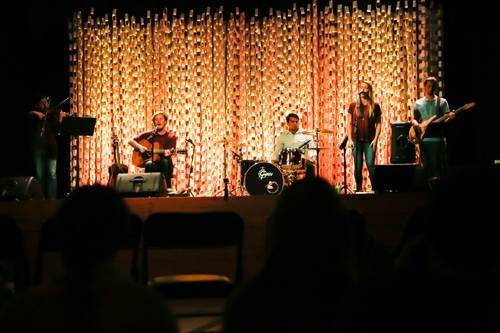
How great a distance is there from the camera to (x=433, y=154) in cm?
838

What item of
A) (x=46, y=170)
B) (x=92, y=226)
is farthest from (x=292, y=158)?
(x=92, y=226)

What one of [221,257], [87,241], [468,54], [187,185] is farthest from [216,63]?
[87,241]

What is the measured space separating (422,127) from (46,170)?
447 cm

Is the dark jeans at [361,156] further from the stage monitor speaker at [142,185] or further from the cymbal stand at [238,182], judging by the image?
the stage monitor speaker at [142,185]

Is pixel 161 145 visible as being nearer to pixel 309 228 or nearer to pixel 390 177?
pixel 390 177

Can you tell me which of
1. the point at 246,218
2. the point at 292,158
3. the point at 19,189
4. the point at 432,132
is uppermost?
the point at 432,132

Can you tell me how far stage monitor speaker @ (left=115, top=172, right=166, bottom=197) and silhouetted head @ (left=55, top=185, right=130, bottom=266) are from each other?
20.9 ft

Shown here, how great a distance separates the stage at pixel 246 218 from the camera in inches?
193

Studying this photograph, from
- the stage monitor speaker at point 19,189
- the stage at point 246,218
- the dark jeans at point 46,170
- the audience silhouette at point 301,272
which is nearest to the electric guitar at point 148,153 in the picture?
the dark jeans at point 46,170

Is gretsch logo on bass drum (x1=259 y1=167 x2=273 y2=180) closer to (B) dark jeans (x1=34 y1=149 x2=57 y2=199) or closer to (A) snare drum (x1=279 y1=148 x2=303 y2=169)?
(A) snare drum (x1=279 y1=148 x2=303 y2=169)

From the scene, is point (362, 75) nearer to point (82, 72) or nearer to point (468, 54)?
point (468, 54)

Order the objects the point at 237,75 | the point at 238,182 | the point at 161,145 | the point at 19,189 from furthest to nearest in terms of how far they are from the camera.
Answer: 1. the point at 237,75
2. the point at 238,182
3. the point at 161,145
4. the point at 19,189

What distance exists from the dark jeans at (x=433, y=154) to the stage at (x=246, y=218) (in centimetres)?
319

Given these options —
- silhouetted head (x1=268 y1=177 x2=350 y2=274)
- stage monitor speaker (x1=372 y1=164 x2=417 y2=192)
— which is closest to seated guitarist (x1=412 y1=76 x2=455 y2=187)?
stage monitor speaker (x1=372 y1=164 x2=417 y2=192)
